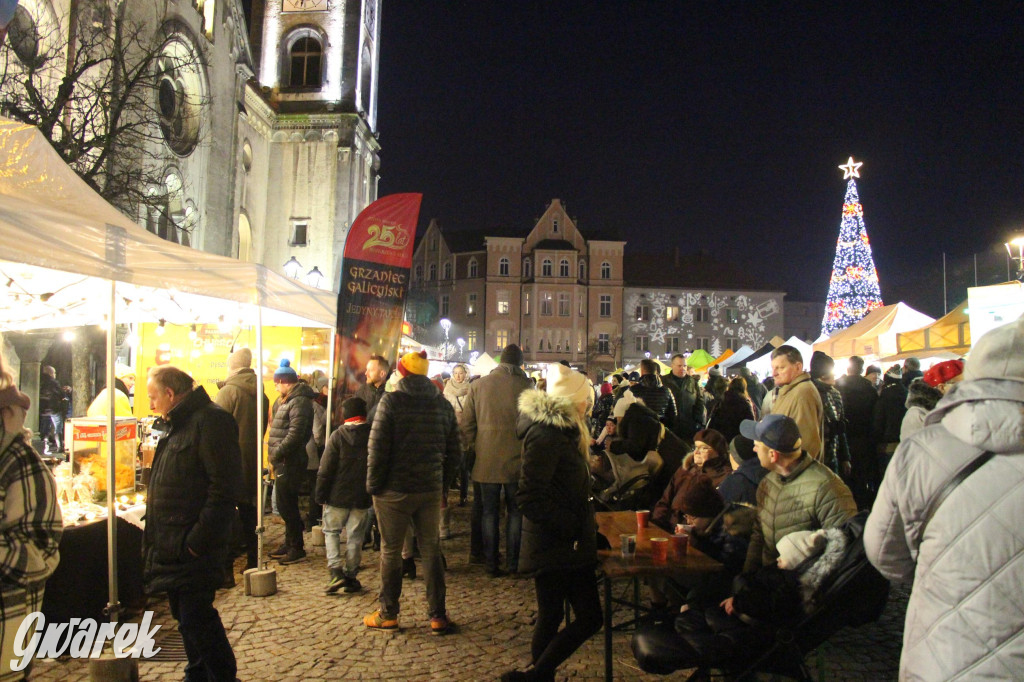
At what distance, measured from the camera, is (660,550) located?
4.29 meters

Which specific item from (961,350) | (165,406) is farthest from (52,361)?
(961,350)

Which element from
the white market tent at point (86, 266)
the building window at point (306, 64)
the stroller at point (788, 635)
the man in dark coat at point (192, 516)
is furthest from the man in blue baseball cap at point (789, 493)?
the building window at point (306, 64)

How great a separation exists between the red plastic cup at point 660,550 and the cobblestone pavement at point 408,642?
94 cm

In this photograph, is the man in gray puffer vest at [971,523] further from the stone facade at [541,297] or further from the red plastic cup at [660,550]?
Result: the stone facade at [541,297]

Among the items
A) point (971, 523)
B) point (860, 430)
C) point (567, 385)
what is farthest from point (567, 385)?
point (860, 430)

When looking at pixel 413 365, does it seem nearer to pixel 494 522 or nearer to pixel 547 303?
pixel 494 522

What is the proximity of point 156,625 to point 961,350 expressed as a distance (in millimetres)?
12018

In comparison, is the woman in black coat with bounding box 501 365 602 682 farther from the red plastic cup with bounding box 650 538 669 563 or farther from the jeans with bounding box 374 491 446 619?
the jeans with bounding box 374 491 446 619

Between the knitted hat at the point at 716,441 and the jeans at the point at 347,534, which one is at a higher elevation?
the knitted hat at the point at 716,441

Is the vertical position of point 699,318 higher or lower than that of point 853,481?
higher

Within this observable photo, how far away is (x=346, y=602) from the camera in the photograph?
6.14 m

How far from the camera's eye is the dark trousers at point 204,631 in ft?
12.8

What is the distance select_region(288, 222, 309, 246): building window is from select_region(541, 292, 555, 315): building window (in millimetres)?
27035

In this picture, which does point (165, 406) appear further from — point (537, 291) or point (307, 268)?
Result: point (537, 291)
